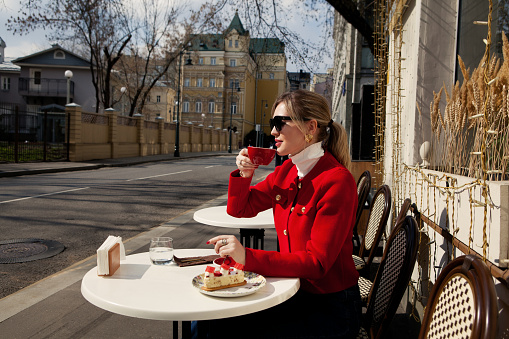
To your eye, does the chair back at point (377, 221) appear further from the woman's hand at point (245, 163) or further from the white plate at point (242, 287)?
the white plate at point (242, 287)

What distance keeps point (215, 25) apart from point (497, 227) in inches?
535

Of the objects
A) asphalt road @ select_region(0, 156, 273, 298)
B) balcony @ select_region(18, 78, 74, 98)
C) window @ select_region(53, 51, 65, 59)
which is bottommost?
asphalt road @ select_region(0, 156, 273, 298)

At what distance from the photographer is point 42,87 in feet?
157

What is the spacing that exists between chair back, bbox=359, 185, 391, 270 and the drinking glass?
156 cm

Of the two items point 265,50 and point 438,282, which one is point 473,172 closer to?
point 438,282

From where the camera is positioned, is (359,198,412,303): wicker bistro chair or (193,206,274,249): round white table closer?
(359,198,412,303): wicker bistro chair

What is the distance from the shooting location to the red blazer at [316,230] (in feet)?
6.86

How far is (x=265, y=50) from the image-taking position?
13656 millimetres

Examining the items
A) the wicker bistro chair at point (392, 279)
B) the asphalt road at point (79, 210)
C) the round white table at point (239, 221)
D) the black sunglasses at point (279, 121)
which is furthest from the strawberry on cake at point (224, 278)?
the asphalt road at point (79, 210)

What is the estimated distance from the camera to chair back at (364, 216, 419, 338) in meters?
1.94

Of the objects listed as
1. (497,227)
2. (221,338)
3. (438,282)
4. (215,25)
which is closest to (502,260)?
(497,227)

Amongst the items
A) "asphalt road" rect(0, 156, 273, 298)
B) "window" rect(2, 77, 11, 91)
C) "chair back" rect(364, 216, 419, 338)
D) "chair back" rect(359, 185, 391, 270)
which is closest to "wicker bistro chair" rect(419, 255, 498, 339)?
"chair back" rect(364, 216, 419, 338)

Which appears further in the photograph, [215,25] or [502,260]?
[215,25]

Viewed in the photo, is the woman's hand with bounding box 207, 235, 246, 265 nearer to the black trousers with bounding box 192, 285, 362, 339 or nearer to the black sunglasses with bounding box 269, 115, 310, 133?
the black trousers with bounding box 192, 285, 362, 339
